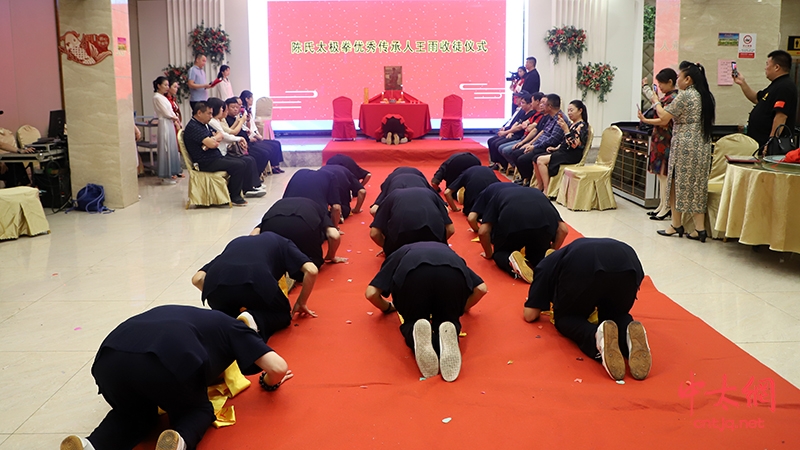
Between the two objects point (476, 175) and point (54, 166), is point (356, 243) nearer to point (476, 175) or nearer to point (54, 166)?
point (476, 175)

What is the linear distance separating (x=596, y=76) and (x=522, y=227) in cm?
920

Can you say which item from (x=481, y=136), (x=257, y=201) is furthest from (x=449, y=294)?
(x=481, y=136)

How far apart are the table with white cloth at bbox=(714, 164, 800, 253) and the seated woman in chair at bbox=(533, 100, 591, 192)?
99.7 inches

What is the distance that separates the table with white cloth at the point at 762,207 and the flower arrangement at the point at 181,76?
31.4ft

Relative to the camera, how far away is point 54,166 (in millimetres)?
7934

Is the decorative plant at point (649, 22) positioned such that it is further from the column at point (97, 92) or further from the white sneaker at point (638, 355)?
the white sneaker at point (638, 355)

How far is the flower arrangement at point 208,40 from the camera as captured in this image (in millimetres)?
12727

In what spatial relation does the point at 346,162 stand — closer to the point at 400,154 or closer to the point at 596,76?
the point at 400,154

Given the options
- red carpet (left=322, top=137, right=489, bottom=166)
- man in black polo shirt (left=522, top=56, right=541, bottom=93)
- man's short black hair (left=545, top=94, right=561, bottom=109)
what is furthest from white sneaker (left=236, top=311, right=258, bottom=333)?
man in black polo shirt (left=522, top=56, right=541, bottom=93)

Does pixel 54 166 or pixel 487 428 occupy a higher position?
pixel 54 166

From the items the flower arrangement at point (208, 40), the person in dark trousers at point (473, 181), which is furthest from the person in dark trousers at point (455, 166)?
the flower arrangement at point (208, 40)

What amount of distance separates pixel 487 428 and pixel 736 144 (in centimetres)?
474

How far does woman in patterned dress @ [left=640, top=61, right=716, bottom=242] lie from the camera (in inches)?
244

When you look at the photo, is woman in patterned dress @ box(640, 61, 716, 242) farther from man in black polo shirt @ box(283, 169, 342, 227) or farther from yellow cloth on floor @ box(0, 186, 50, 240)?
yellow cloth on floor @ box(0, 186, 50, 240)
